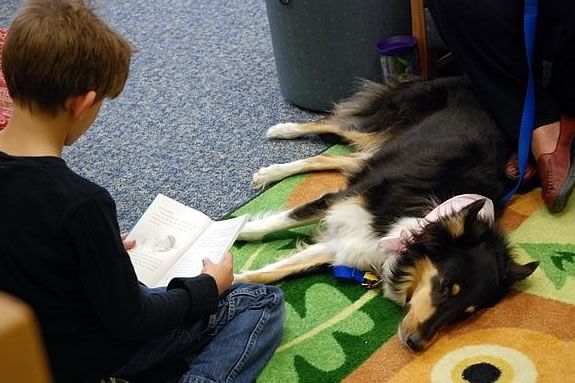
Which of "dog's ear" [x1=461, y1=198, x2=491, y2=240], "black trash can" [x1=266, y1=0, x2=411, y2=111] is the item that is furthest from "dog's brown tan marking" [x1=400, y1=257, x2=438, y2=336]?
"black trash can" [x1=266, y1=0, x2=411, y2=111]

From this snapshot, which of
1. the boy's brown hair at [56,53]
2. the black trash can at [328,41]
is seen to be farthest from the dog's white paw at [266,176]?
the boy's brown hair at [56,53]

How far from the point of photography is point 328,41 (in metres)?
3.01

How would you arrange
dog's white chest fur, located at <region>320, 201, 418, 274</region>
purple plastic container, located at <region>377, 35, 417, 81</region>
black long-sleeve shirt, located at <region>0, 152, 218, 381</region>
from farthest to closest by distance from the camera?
1. purple plastic container, located at <region>377, 35, 417, 81</region>
2. dog's white chest fur, located at <region>320, 201, 418, 274</region>
3. black long-sleeve shirt, located at <region>0, 152, 218, 381</region>

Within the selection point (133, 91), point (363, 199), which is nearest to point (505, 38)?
point (363, 199)

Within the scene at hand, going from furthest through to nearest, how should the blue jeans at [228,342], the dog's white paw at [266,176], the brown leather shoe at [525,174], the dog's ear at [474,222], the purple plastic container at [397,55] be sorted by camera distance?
1. the purple plastic container at [397,55]
2. the dog's white paw at [266,176]
3. the brown leather shoe at [525,174]
4. the dog's ear at [474,222]
5. the blue jeans at [228,342]

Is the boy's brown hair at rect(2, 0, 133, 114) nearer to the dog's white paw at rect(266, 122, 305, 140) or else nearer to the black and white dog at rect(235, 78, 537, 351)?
the black and white dog at rect(235, 78, 537, 351)

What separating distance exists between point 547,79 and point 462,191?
22.7 inches

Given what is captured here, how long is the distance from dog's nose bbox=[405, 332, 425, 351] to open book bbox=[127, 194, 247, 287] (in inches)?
20.6

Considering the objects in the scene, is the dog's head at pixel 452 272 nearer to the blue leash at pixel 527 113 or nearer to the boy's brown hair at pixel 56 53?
the blue leash at pixel 527 113

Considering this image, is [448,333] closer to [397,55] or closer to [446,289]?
[446,289]

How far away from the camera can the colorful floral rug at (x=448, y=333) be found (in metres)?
1.94

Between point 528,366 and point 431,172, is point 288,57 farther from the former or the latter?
point 528,366

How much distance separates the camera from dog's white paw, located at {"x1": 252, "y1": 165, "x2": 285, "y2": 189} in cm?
277

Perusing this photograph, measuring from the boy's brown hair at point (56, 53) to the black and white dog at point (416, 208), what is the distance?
96 cm
